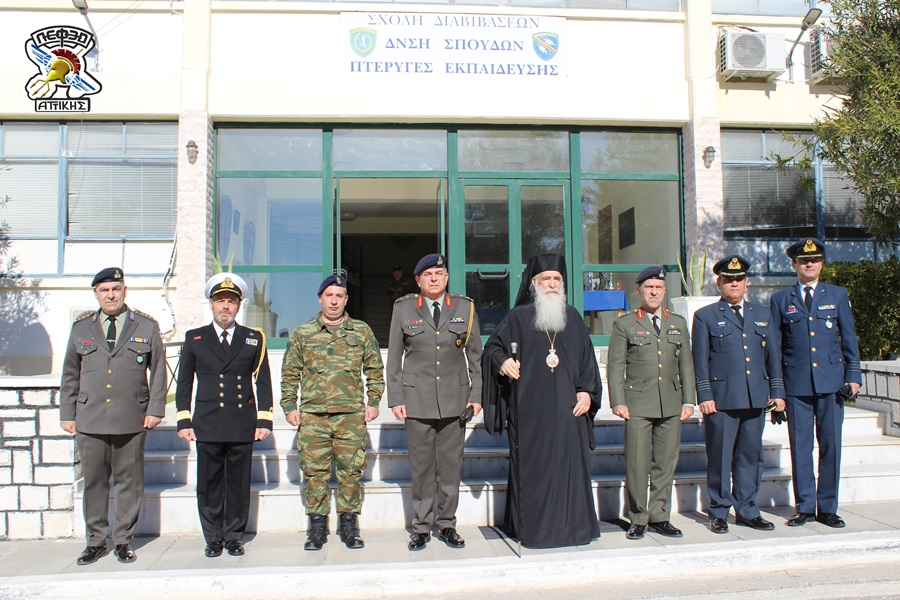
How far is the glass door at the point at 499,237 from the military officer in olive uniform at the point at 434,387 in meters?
5.11

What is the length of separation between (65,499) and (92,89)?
680 centimetres

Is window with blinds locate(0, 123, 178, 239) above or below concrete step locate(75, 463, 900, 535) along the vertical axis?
above

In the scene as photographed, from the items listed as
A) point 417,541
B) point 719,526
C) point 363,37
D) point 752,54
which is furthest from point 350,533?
point 752,54

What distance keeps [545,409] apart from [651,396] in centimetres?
82

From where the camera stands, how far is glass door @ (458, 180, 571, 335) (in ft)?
34.0

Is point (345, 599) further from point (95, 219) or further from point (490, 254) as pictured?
point (95, 219)

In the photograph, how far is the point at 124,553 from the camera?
4703 millimetres

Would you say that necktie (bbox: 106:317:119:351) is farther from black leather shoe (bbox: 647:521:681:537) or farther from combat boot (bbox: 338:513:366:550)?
black leather shoe (bbox: 647:521:681:537)

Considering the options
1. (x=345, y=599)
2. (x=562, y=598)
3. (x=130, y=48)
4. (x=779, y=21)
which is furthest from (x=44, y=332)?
(x=779, y=21)

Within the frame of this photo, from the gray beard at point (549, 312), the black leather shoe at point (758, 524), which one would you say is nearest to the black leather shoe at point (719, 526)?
the black leather shoe at point (758, 524)

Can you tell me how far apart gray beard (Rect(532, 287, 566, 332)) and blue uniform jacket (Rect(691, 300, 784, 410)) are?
1.09m

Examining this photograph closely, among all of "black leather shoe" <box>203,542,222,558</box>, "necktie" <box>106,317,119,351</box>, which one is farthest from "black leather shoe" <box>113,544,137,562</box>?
"necktie" <box>106,317,119,351</box>

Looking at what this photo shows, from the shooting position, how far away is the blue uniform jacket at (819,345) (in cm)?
530

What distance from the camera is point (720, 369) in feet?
17.3
